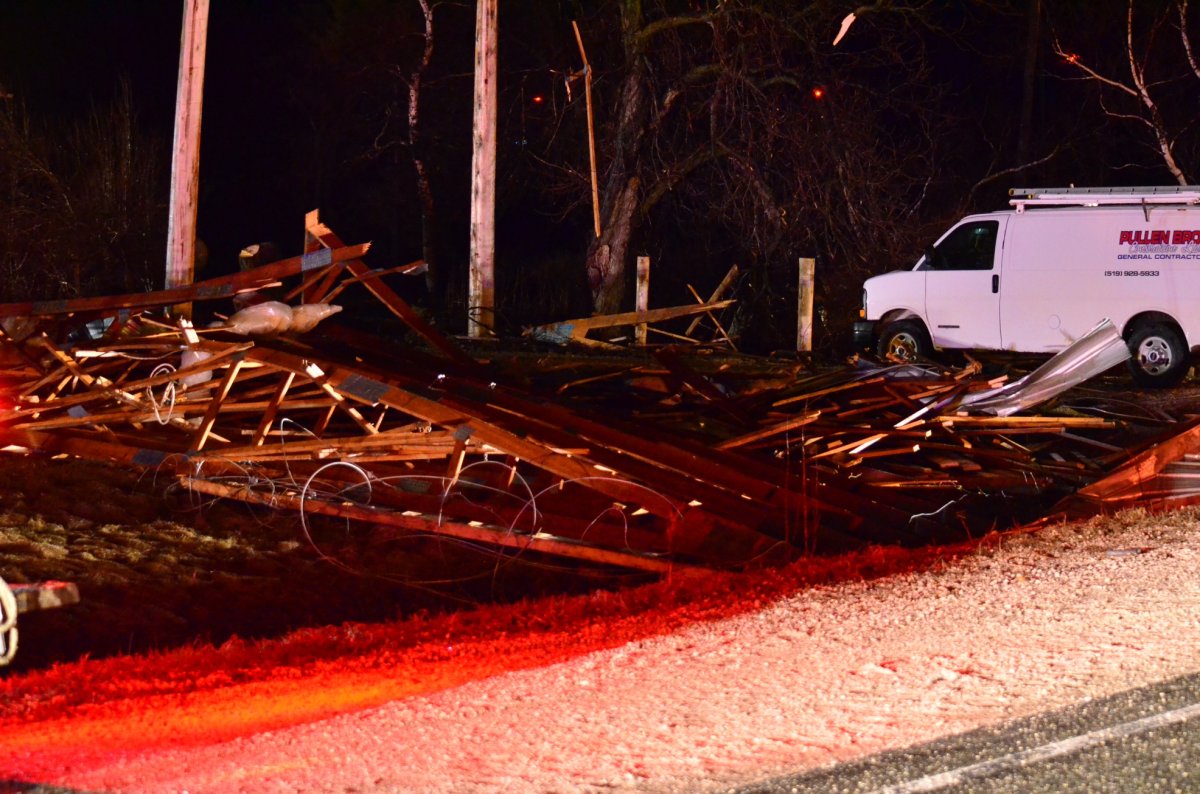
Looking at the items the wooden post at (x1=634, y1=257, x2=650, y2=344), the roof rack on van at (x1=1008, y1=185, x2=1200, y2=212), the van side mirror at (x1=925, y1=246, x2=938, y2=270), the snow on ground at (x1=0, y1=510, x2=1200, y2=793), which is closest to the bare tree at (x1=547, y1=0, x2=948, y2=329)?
the wooden post at (x1=634, y1=257, x2=650, y2=344)

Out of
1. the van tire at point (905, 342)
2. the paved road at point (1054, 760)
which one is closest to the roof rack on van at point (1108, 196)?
the van tire at point (905, 342)

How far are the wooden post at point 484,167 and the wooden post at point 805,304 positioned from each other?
4.82m

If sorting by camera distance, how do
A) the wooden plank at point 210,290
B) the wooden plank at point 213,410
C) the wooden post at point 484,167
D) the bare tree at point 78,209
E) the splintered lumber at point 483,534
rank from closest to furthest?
the splintered lumber at point 483,534 → the wooden plank at point 213,410 → the wooden plank at point 210,290 → the wooden post at point 484,167 → the bare tree at point 78,209

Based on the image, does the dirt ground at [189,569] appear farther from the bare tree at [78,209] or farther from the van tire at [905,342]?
the bare tree at [78,209]

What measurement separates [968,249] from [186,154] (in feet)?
34.3

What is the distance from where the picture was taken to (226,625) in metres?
7.27

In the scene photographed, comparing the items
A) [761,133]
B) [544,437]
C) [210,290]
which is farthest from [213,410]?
[761,133]

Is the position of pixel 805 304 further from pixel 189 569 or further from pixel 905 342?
pixel 189 569

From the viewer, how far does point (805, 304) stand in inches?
816

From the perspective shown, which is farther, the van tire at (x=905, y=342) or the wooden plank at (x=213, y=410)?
the van tire at (x=905, y=342)

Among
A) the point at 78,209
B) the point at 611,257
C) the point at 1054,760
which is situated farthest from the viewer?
the point at 611,257

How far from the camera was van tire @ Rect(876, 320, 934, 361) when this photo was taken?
18.7m

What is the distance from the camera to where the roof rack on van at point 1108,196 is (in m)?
16.3

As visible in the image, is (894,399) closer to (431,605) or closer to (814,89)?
(431,605)
